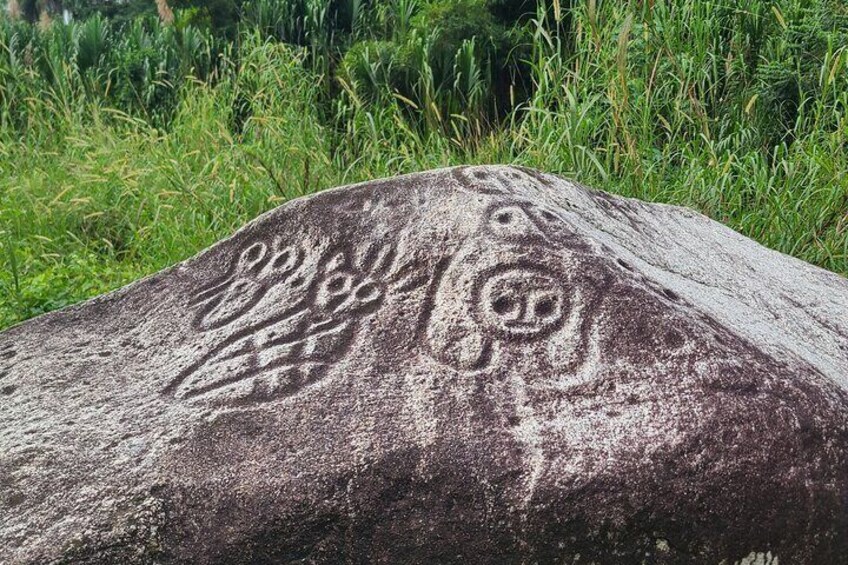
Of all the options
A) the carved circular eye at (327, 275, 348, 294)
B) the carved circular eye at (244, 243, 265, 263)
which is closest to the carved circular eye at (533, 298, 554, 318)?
the carved circular eye at (327, 275, 348, 294)

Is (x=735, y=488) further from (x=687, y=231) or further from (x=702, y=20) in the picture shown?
(x=702, y=20)

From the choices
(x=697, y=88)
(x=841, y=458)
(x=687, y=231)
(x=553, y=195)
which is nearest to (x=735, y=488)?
(x=841, y=458)

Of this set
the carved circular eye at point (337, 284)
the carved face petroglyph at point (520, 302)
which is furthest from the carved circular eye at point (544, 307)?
the carved circular eye at point (337, 284)

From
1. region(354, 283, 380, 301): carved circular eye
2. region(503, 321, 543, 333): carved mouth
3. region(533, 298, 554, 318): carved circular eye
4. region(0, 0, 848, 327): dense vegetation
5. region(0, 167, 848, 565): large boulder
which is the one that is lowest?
region(0, 0, 848, 327): dense vegetation

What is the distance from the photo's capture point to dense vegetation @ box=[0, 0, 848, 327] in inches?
150

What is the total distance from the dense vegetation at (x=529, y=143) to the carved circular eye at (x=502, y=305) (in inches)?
74.6

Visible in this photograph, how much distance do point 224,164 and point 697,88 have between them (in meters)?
2.16

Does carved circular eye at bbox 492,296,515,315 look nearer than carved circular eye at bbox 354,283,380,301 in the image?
Yes

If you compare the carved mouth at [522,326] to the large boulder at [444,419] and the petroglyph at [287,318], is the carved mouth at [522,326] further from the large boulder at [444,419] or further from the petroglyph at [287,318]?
the petroglyph at [287,318]

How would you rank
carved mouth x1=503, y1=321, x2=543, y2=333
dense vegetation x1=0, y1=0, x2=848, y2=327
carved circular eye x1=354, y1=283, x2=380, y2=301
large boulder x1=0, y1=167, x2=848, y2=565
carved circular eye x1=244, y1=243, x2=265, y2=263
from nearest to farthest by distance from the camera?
large boulder x1=0, y1=167, x2=848, y2=565 → carved mouth x1=503, y1=321, x2=543, y2=333 → carved circular eye x1=354, y1=283, x2=380, y2=301 → carved circular eye x1=244, y1=243, x2=265, y2=263 → dense vegetation x1=0, y1=0, x2=848, y2=327

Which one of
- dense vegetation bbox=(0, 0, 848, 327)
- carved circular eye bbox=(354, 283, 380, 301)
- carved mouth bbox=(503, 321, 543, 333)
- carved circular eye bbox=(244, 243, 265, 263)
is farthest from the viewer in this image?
dense vegetation bbox=(0, 0, 848, 327)

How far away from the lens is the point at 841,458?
1.65 metres

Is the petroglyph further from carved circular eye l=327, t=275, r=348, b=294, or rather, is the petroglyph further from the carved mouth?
the carved mouth

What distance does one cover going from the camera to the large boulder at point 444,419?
1.57 metres
